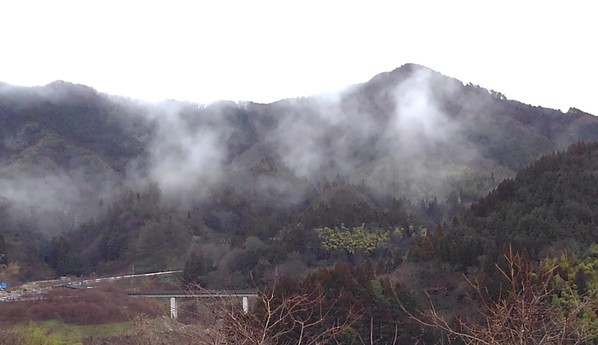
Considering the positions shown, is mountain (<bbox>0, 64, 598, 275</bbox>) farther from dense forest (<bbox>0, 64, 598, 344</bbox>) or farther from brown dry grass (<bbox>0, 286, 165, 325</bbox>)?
brown dry grass (<bbox>0, 286, 165, 325</bbox>)

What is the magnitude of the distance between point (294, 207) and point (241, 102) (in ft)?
223

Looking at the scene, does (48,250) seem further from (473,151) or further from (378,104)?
(378,104)

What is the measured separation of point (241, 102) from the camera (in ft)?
509

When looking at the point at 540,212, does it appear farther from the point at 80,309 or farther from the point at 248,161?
the point at 248,161

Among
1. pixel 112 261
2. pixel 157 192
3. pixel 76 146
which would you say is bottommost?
pixel 112 261

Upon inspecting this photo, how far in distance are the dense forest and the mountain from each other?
395 mm

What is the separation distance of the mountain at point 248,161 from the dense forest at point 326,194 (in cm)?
39

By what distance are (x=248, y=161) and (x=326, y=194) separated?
42305 mm

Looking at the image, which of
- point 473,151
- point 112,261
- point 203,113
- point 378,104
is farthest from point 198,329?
point 203,113

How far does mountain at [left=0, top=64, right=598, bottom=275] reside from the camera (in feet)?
257

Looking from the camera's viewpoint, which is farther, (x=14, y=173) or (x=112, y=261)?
(x=14, y=173)

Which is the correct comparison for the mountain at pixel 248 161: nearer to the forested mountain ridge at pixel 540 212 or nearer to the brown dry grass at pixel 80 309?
the brown dry grass at pixel 80 309

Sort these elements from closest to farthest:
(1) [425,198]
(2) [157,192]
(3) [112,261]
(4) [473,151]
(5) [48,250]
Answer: (3) [112,261] < (5) [48,250] < (1) [425,198] < (2) [157,192] < (4) [473,151]

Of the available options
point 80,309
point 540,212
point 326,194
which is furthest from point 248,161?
point 540,212
